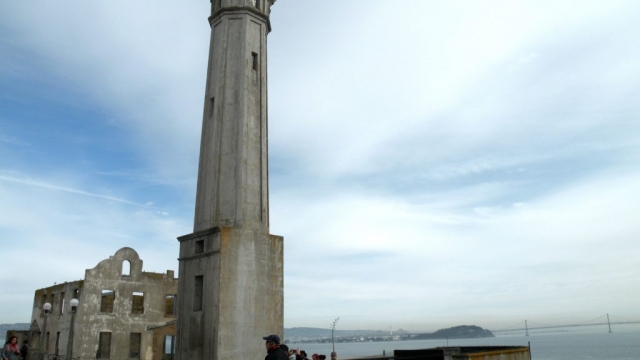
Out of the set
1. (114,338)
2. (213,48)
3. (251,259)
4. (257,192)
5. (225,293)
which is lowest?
(114,338)

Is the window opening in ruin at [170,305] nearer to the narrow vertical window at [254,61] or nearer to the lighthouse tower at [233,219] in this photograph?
the lighthouse tower at [233,219]

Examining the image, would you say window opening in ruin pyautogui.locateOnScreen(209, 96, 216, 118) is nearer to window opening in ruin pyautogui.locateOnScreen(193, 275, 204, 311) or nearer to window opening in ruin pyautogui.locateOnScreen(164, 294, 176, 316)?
window opening in ruin pyautogui.locateOnScreen(193, 275, 204, 311)

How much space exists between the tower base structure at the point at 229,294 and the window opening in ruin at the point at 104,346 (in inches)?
923

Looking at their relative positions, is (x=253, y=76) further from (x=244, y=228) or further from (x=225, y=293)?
(x=225, y=293)

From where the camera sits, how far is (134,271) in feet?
117

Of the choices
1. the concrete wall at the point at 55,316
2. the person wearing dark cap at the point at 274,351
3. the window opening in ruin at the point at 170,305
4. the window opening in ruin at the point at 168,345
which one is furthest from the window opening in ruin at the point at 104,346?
the person wearing dark cap at the point at 274,351

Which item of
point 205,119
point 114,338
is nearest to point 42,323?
point 114,338

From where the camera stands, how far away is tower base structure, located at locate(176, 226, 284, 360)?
1310cm

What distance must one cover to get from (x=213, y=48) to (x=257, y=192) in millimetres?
5323

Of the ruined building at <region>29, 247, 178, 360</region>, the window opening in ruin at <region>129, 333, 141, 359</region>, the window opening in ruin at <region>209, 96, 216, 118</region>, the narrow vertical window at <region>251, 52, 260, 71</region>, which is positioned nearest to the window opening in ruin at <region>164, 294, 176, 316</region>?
the ruined building at <region>29, 247, 178, 360</region>

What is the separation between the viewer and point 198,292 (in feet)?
46.1

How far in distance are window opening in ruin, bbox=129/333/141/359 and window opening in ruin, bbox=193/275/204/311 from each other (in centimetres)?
2430

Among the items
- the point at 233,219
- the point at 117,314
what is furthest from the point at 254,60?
the point at 117,314

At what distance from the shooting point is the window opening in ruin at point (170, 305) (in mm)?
36725
